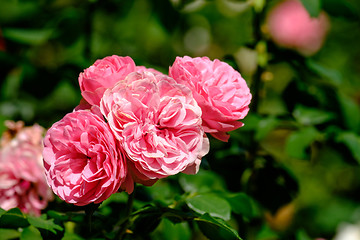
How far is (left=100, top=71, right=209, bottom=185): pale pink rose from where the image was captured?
0.76m

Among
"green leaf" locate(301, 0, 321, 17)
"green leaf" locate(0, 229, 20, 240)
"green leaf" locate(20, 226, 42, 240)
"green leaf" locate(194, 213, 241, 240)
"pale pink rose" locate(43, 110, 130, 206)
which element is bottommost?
"green leaf" locate(0, 229, 20, 240)

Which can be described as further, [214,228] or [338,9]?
[338,9]

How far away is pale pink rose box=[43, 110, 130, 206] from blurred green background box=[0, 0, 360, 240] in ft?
0.86

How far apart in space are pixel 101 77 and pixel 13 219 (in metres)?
0.32

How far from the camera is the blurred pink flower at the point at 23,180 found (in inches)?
44.8

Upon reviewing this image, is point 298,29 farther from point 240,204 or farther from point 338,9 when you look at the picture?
point 240,204

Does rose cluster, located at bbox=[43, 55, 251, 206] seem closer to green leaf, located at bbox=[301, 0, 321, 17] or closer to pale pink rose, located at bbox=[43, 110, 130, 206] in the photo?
pale pink rose, located at bbox=[43, 110, 130, 206]

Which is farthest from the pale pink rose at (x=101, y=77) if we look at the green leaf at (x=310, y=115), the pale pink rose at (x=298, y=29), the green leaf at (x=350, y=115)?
the pale pink rose at (x=298, y=29)

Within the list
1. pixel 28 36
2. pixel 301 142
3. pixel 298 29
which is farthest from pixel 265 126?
pixel 298 29

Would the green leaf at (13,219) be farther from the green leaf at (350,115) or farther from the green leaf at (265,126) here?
the green leaf at (350,115)

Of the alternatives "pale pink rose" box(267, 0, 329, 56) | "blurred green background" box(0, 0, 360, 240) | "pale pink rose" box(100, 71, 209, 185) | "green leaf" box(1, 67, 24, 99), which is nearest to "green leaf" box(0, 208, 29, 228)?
"pale pink rose" box(100, 71, 209, 185)

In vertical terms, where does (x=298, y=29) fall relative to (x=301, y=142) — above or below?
below

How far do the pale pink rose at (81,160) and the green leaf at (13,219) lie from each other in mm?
145

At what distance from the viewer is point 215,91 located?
0.82 meters
